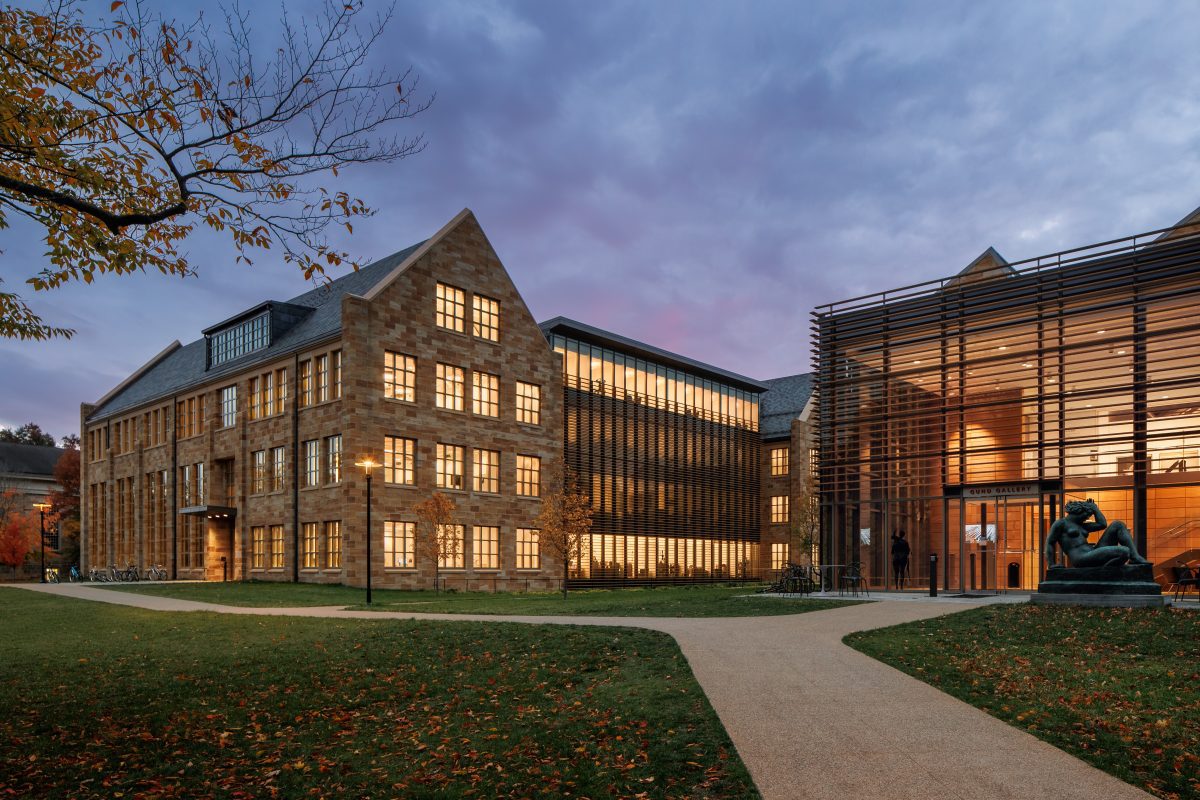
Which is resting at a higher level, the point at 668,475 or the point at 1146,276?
the point at 1146,276

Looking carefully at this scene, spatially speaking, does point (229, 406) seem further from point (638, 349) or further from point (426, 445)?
point (638, 349)

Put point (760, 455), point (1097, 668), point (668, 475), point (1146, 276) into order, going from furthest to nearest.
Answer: point (760, 455), point (668, 475), point (1146, 276), point (1097, 668)

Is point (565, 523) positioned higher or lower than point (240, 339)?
lower

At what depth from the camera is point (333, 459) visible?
129 feet

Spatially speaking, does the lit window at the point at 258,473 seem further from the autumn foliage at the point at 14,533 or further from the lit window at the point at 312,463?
the autumn foliage at the point at 14,533

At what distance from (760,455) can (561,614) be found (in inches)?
1666

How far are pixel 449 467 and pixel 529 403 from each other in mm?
6085

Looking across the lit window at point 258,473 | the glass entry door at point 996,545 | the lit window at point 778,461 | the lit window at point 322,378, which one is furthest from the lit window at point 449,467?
the lit window at point 778,461

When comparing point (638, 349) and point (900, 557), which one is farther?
point (638, 349)

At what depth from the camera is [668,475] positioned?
54281 mm

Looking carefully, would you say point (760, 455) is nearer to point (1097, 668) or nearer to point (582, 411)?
point (582, 411)

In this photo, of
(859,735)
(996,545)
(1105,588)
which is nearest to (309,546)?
(996,545)

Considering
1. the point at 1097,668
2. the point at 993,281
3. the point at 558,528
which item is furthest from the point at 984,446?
the point at 1097,668

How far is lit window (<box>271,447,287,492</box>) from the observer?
42.7 m
